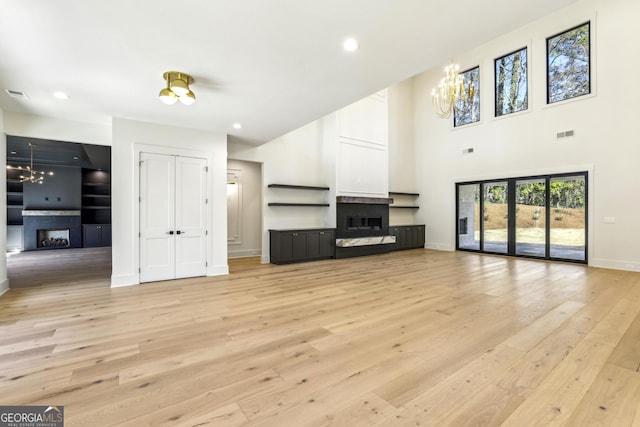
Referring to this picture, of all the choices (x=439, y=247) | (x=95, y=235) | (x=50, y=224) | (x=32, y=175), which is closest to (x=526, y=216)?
(x=439, y=247)

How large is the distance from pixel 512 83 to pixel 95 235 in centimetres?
1465

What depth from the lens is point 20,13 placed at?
220cm

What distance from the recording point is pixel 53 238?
9695mm

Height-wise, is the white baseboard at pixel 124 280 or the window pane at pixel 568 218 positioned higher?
the window pane at pixel 568 218

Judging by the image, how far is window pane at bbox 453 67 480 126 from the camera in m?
8.67

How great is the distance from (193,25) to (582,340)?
4.50 metres

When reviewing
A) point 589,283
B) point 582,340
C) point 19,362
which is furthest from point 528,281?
point 19,362

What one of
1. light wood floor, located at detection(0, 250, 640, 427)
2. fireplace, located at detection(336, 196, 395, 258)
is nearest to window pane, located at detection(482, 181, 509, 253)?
fireplace, located at detection(336, 196, 395, 258)

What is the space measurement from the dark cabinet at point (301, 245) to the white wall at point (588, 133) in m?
4.43

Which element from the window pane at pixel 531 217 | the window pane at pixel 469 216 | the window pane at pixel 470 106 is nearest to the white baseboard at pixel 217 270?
the window pane at pixel 469 216

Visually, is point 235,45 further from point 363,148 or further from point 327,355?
point 363,148

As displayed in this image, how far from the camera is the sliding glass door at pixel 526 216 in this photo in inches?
262
